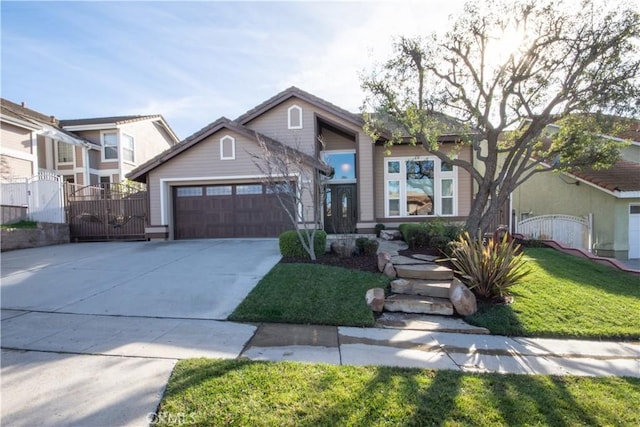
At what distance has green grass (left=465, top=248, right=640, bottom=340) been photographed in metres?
5.22

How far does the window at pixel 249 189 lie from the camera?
1318 cm

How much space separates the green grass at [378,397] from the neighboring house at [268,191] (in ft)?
31.3

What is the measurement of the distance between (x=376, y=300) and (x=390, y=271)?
1.54 metres

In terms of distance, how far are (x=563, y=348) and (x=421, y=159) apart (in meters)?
10.1

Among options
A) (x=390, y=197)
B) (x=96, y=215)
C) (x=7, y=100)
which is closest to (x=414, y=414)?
(x=390, y=197)

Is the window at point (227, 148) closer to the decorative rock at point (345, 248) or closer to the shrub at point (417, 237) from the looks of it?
the decorative rock at point (345, 248)

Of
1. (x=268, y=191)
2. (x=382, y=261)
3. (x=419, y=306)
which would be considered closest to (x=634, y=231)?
(x=382, y=261)

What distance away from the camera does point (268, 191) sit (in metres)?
12.9

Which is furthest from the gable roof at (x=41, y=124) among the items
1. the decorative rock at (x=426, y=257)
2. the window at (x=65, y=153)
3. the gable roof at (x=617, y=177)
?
the gable roof at (x=617, y=177)

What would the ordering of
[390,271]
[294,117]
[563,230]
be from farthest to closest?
[294,117] < [563,230] < [390,271]

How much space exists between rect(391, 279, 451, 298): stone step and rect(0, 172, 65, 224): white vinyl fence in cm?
1484

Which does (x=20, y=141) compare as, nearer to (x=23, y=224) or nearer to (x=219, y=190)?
(x=23, y=224)

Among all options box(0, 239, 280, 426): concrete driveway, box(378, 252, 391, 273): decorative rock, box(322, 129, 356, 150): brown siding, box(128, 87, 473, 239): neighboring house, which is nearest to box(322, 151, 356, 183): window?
box(128, 87, 473, 239): neighboring house

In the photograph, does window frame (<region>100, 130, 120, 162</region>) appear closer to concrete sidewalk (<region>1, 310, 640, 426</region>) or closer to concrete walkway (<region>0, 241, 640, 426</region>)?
concrete walkway (<region>0, 241, 640, 426</region>)
